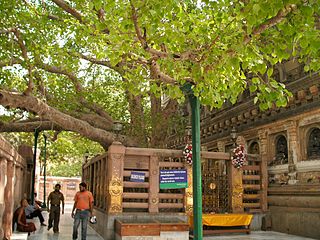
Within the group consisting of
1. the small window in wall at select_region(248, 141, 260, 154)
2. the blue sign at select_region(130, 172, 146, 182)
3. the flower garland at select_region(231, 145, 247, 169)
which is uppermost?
the small window in wall at select_region(248, 141, 260, 154)

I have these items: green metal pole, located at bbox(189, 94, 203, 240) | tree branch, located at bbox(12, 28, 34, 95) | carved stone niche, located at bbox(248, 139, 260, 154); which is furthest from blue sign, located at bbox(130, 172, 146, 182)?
green metal pole, located at bbox(189, 94, 203, 240)

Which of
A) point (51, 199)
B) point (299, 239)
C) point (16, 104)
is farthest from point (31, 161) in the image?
point (299, 239)

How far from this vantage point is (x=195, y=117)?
21.9 feet

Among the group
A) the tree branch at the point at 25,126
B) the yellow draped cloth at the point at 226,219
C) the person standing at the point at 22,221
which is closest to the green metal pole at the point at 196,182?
the yellow draped cloth at the point at 226,219

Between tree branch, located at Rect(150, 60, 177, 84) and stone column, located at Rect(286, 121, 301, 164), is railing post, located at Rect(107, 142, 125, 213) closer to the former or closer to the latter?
tree branch, located at Rect(150, 60, 177, 84)

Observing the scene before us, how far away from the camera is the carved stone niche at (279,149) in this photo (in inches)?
530

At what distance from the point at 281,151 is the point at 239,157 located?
4.91ft

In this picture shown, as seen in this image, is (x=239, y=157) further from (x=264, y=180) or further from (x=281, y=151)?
(x=281, y=151)

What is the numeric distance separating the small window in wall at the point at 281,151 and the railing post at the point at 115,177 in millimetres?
5534

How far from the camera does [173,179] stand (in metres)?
12.9

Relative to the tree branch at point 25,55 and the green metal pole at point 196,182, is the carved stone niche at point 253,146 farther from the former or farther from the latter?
the green metal pole at point 196,182

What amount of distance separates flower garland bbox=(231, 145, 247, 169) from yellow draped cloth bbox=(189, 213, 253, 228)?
1.73 metres

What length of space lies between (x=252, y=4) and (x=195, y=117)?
2.08 metres

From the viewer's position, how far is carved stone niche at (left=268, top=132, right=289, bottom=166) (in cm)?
1346
